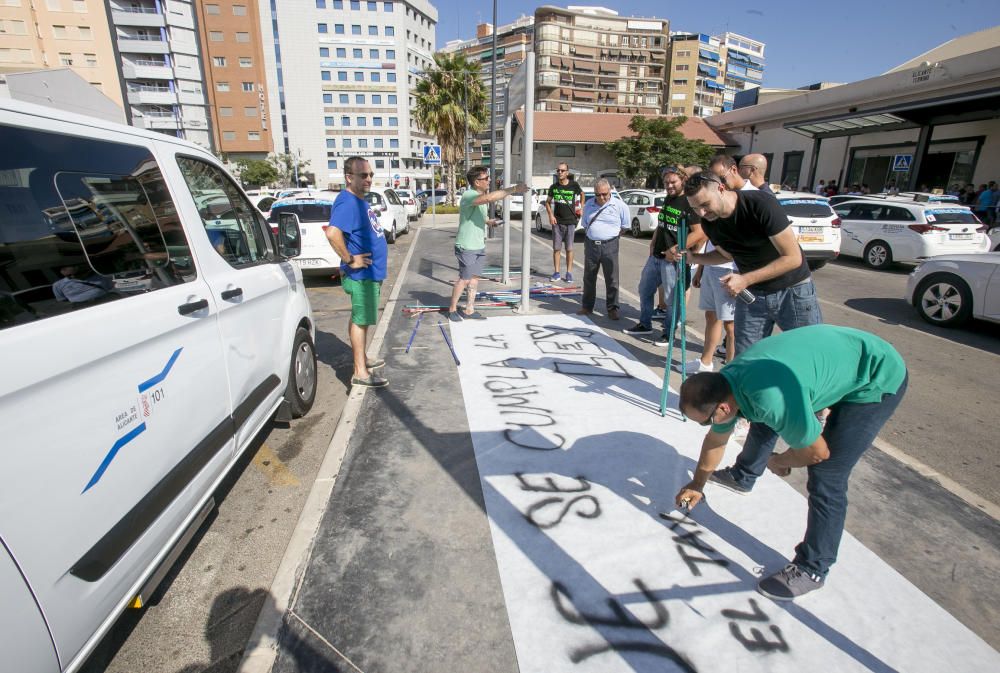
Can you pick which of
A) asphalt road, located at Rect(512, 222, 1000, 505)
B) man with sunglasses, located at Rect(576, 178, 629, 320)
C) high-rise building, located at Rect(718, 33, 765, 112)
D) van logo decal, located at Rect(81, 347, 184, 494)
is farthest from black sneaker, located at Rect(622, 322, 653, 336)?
high-rise building, located at Rect(718, 33, 765, 112)

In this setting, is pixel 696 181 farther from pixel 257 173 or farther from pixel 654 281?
pixel 257 173

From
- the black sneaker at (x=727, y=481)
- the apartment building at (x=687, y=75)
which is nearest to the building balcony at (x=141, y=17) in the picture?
the apartment building at (x=687, y=75)

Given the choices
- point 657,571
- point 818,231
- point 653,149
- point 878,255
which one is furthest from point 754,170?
point 653,149

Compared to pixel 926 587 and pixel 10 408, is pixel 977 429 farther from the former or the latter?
pixel 10 408

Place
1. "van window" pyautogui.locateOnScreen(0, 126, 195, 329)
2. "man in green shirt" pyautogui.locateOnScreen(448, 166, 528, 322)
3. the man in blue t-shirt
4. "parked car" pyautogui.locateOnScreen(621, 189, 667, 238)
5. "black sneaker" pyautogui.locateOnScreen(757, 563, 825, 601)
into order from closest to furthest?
"van window" pyautogui.locateOnScreen(0, 126, 195, 329) < "black sneaker" pyautogui.locateOnScreen(757, 563, 825, 601) < the man in blue t-shirt < "man in green shirt" pyautogui.locateOnScreen(448, 166, 528, 322) < "parked car" pyautogui.locateOnScreen(621, 189, 667, 238)

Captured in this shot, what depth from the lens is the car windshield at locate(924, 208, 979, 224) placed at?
10430 mm

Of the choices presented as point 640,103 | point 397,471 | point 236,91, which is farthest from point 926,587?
point 640,103

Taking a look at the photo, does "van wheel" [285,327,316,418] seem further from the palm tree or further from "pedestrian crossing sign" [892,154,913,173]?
the palm tree

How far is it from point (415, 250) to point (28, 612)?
1333 cm

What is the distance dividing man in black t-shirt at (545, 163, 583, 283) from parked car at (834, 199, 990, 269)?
274 inches

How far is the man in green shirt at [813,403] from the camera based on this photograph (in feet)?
6.42

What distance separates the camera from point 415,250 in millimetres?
14320

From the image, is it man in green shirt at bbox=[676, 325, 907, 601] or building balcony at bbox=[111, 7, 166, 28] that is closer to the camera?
man in green shirt at bbox=[676, 325, 907, 601]

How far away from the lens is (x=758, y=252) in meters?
3.31
